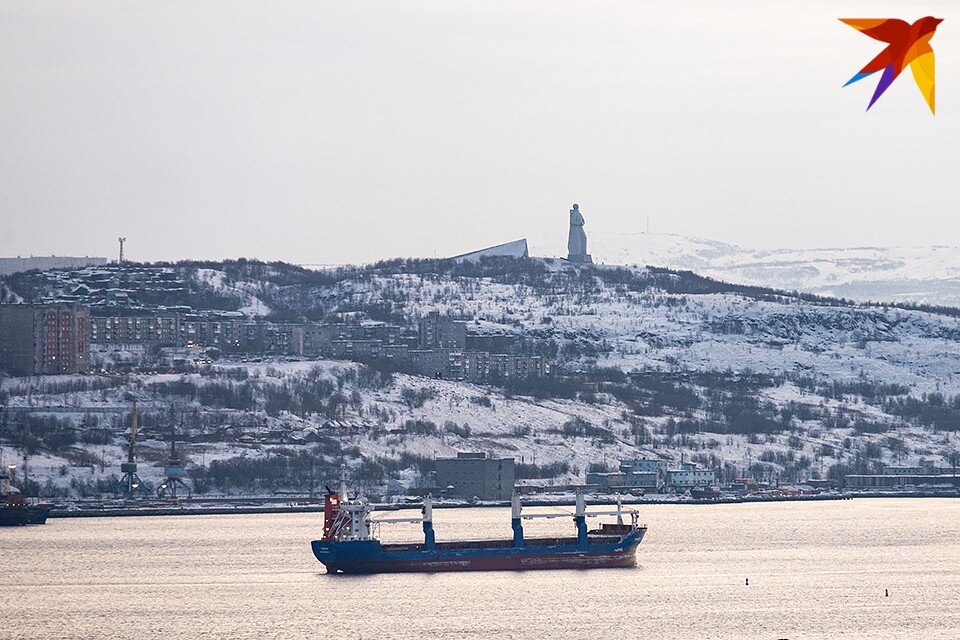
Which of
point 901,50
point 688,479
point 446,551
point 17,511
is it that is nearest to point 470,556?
point 446,551

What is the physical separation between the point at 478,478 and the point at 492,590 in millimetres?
85701

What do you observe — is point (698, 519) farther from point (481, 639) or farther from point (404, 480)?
point (481, 639)

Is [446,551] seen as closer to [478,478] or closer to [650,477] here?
[478,478]

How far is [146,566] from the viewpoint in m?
110

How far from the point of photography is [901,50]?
33.4 m

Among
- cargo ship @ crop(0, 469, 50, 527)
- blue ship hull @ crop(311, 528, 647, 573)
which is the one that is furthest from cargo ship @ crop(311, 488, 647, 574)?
cargo ship @ crop(0, 469, 50, 527)

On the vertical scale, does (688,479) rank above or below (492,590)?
above

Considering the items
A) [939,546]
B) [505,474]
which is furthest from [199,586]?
[505,474]

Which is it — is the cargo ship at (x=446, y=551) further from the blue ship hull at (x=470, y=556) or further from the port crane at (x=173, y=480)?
the port crane at (x=173, y=480)

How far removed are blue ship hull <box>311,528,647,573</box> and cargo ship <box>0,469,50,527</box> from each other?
52.4 metres

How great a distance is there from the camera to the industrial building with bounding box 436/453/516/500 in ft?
588

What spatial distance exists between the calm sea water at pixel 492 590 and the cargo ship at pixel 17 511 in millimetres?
8967

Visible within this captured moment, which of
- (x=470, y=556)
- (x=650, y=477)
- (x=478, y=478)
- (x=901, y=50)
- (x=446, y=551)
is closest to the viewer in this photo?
(x=901, y=50)

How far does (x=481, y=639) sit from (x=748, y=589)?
2187cm
